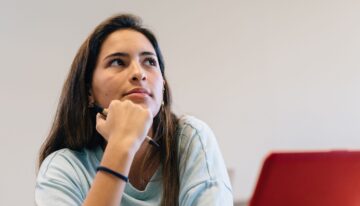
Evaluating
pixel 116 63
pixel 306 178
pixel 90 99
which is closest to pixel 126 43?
pixel 116 63

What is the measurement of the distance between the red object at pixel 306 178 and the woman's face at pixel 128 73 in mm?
552

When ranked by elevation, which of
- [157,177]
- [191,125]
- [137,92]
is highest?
[137,92]

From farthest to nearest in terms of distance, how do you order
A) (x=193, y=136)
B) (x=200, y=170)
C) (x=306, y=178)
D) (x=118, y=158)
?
(x=193, y=136), (x=200, y=170), (x=118, y=158), (x=306, y=178)

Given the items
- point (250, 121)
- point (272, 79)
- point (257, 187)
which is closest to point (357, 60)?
point (272, 79)

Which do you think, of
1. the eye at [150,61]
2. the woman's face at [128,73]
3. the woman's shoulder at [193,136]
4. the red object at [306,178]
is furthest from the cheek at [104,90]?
the red object at [306,178]

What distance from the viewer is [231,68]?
5.82 ft

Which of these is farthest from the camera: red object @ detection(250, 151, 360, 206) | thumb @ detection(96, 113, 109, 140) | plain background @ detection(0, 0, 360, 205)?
plain background @ detection(0, 0, 360, 205)

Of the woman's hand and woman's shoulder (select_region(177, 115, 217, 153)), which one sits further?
woman's shoulder (select_region(177, 115, 217, 153))

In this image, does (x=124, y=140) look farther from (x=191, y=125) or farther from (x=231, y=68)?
(x=231, y=68)

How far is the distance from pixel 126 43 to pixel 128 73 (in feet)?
0.33

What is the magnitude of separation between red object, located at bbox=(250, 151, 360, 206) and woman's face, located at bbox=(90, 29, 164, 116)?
0.55 m

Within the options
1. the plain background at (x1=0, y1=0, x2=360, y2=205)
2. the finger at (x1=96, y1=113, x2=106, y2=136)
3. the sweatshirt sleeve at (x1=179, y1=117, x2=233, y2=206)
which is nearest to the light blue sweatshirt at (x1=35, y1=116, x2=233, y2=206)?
the sweatshirt sleeve at (x1=179, y1=117, x2=233, y2=206)

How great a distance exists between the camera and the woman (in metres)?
0.88

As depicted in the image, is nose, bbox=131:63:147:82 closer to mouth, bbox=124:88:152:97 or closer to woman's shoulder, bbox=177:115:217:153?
mouth, bbox=124:88:152:97
